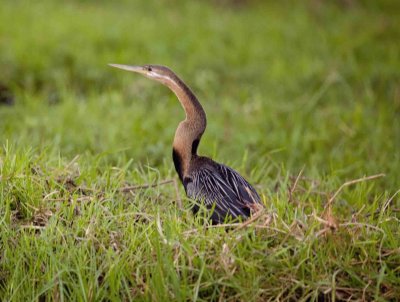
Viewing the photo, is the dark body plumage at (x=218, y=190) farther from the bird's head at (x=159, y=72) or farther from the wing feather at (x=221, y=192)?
the bird's head at (x=159, y=72)

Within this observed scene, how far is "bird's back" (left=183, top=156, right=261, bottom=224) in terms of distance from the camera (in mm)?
3488

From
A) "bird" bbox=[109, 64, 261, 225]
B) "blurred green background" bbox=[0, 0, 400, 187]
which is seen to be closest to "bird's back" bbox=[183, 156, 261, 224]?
"bird" bbox=[109, 64, 261, 225]

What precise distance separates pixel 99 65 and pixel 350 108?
275 cm

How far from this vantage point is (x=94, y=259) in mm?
3100

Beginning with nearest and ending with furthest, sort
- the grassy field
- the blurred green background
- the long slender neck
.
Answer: the grassy field < the long slender neck < the blurred green background

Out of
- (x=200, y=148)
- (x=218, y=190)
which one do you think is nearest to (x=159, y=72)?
(x=218, y=190)

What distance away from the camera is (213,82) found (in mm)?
8078

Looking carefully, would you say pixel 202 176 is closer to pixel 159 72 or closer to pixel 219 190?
pixel 219 190

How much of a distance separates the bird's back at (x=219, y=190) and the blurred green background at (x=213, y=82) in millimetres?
1056

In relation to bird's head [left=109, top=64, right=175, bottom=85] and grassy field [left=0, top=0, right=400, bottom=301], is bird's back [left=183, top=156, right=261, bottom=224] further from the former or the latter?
→ bird's head [left=109, top=64, right=175, bottom=85]

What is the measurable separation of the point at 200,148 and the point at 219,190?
2.45m

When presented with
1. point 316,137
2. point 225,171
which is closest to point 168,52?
point 316,137

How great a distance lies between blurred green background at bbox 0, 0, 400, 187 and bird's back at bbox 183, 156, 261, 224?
106 cm

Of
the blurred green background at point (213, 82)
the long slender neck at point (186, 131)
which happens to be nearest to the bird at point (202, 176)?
the long slender neck at point (186, 131)
